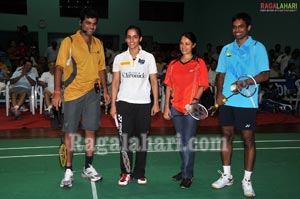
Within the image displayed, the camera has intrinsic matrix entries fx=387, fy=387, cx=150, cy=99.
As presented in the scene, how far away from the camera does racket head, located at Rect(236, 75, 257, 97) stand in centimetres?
445

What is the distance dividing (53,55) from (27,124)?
5.92 metres

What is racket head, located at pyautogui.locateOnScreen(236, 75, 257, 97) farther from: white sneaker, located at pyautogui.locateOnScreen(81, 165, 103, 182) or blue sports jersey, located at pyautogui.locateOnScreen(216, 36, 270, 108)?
white sneaker, located at pyautogui.locateOnScreen(81, 165, 103, 182)

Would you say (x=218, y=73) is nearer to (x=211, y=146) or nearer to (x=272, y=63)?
(x=211, y=146)

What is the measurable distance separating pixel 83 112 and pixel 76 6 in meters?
14.6

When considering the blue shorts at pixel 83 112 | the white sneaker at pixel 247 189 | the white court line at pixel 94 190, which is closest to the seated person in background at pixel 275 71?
the white sneaker at pixel 247 189

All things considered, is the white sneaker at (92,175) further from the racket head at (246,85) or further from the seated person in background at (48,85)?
the seated person in background at (48,85)

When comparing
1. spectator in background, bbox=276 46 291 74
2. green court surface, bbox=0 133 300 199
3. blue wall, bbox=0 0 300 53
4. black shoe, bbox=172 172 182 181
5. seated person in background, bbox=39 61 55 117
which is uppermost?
blue wall, bbox=0 0 300 53

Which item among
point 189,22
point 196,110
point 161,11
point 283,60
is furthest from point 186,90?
point 189,22

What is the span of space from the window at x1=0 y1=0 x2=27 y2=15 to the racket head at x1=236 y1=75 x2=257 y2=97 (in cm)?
1548

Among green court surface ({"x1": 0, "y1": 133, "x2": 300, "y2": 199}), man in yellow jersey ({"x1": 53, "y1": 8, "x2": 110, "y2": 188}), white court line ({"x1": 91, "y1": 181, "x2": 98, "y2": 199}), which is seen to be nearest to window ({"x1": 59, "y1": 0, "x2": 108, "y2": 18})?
green court surface ({"x1": 0, "y1": 133, "x2": 300, "y2": 199})

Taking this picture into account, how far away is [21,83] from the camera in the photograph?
35.2 feet

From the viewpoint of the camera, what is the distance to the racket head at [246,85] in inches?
175

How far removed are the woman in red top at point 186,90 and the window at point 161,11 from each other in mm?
14844

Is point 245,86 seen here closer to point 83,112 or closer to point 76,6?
point 83,112
